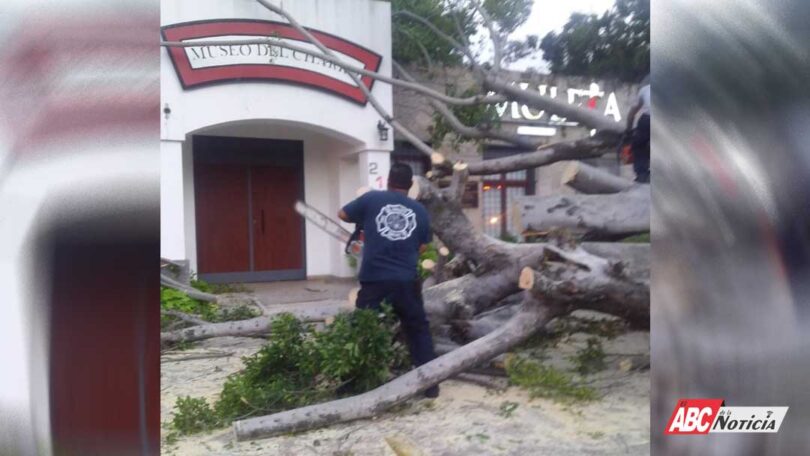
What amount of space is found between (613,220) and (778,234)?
1.84 feet

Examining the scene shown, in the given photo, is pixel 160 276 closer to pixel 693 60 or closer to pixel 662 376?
pixel 662 376

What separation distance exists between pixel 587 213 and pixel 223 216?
1.48 m

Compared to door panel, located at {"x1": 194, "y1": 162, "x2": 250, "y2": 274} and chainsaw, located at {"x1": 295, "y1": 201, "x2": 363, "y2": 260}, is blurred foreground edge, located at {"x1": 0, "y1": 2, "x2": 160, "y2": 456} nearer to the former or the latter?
door panel, located at {"x1": 194, "y1": 162, "x2": 250, "y2": 274}

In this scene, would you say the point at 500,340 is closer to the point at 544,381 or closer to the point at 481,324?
Answer: the point at 481,324

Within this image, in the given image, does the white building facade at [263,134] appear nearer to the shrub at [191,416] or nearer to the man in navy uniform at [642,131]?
the shrub at [191,416]

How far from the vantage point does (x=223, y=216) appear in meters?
2.17

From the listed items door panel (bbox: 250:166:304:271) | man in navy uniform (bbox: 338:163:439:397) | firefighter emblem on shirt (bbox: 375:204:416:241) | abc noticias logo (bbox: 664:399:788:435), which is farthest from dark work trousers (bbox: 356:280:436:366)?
abc noticias logo (bbox: 664:399:788:435)

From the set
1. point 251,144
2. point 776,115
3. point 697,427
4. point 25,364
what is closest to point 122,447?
point 25,364

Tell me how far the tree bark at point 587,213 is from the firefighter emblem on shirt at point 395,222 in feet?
1.45

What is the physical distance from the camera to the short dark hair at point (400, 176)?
2.10 m

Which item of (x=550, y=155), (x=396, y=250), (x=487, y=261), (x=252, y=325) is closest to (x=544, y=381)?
(x=487, y=261)

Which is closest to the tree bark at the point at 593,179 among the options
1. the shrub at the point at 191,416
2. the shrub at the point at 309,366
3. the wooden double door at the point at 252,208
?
the shrub at the point at 309,366

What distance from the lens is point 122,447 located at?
71.3 inches

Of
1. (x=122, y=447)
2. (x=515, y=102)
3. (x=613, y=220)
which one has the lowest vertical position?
(x=122, y=447)
